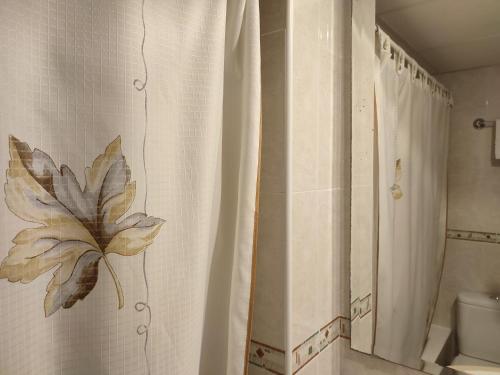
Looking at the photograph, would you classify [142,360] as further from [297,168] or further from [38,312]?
[297,168]

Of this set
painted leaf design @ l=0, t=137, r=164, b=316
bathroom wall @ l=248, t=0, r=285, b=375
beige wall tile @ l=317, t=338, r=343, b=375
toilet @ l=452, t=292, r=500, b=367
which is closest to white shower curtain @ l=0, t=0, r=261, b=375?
painted leaf design @ l=0, t=137, r=164, b=316

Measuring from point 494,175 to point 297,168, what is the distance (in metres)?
0.44

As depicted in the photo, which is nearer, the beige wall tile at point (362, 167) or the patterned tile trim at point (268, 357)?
the patterned tile trim at point (268, 357)

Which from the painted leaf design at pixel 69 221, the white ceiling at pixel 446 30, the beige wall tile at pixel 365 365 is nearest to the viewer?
the painted leaf design at pixel 69 221

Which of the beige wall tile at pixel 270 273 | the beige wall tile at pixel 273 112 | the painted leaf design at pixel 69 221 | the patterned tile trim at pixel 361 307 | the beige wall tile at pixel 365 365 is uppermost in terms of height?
the beige wall tile at pixel 273 112

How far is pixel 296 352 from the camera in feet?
2.71

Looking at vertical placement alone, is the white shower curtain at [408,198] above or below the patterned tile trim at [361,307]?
above

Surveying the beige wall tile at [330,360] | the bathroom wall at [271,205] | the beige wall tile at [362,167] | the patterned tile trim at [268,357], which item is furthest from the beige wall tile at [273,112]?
the beige wall tile at [330,360]

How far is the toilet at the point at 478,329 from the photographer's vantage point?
789 mm

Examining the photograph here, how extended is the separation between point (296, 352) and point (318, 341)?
0.11 meters

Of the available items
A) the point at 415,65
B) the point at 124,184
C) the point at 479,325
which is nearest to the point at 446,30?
the point at 415,65

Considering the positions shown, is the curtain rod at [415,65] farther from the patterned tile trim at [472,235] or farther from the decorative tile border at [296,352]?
the decorative tile border at [296,352]

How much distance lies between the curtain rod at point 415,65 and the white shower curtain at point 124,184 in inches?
15.9

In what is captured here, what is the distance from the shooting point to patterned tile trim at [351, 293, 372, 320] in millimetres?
954
